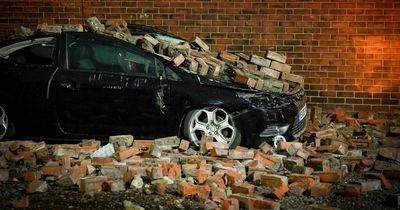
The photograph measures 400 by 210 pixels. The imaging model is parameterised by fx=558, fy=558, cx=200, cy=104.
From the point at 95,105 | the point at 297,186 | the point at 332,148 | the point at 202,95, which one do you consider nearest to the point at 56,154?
the point at 95,105

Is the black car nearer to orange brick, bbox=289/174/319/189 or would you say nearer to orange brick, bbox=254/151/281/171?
orange brick, bbox=254/151/281/171

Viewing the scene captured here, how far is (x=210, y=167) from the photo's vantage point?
5.79 meters

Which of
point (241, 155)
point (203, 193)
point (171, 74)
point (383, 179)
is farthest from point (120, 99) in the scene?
point (383, 179)

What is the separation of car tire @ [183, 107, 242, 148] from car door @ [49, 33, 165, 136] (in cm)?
36

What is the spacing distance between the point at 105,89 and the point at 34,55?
1.06m

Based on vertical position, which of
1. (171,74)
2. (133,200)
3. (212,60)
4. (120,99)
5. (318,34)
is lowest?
(133,200)

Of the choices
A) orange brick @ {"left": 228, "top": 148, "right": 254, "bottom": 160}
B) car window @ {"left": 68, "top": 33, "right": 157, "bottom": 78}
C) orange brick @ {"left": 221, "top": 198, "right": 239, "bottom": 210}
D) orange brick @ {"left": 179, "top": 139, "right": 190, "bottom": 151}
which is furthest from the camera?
car window @ {"left": 68, "top": 33, "right": 157, "bottom": 78}

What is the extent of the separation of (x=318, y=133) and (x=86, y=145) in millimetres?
2983

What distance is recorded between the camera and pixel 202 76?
674cm

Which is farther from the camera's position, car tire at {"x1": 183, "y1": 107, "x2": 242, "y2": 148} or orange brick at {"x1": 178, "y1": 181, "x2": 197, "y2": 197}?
car tire at {"x1": 183, "y1": 107, "x2": 242, "y2": 148}

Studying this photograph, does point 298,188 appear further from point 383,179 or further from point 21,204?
point 21,204

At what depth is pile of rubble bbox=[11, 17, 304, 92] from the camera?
6.95 m

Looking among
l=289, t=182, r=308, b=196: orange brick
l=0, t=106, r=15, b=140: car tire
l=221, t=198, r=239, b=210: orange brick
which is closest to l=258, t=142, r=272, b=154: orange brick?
l=289, t=182, r=308, b=196: orange brick

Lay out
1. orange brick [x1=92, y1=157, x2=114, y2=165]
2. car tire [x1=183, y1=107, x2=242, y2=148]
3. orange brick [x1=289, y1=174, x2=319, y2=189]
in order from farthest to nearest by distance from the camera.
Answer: car tire [x1=183, y1=107, x2=242, y2=148], orange brick [x1=92, y1=157, x2=114, y2=165], orange brick [x1=289, y1=174, x2=319, y2=189]
